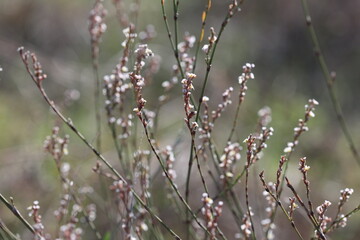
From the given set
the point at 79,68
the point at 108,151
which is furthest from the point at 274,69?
the point at 108,151

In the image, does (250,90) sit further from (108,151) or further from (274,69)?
(108,151)

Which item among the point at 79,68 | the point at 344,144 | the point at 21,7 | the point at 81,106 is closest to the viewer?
the point at 344,144

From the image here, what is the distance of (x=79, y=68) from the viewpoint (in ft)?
18.4

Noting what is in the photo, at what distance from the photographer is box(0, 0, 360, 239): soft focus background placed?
3.91m

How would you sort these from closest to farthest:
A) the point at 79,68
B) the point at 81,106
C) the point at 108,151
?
1. the point at 108,151
2. the point at 81,106
3. the point at 79,68

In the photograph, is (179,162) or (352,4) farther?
(352,4)

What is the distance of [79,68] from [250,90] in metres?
1.62

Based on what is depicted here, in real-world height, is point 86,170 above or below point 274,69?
below

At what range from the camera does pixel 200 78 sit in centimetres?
514

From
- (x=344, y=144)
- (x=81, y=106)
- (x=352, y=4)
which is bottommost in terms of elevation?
(x=344, y=144)

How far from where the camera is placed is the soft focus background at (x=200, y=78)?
3.91m

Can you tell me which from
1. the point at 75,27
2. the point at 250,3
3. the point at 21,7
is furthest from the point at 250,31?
the point at 21,7

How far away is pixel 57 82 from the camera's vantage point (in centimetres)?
532

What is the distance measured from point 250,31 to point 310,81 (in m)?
0.95
